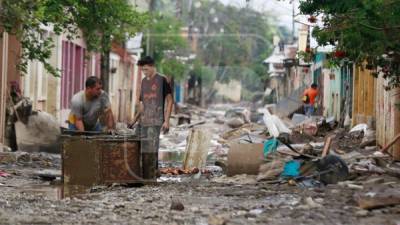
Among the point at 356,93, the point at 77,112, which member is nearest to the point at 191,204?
the point at 77,112

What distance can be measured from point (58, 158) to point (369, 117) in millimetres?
7200

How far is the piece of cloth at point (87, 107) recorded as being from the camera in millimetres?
13797

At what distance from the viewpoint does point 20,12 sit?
11812 mm

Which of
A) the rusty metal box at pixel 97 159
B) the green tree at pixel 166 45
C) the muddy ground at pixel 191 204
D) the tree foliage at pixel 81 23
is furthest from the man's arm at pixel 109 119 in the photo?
the green tree at pixel 166 45

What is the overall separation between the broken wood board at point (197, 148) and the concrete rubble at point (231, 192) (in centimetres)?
2

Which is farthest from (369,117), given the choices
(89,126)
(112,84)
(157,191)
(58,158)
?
(112,84)

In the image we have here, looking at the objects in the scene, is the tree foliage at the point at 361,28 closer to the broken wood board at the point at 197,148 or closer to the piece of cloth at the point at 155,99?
the piece of cloth at the point at 155,99

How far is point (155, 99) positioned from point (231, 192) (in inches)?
110

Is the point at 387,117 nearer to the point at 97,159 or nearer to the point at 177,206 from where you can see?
the point at 97,159

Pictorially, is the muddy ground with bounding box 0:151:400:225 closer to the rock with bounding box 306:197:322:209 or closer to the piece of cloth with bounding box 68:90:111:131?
the rock with bounding box 306:197:322:209

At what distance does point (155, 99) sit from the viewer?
542 inches

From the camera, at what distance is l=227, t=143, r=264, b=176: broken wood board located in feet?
43.2

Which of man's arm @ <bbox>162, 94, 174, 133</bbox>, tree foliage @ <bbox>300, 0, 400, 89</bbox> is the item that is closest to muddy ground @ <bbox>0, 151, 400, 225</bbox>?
man's arm @ <bbox>162, 94, 174, 133</bbox>

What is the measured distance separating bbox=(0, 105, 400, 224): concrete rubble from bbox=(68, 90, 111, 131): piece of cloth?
0.95 meters
